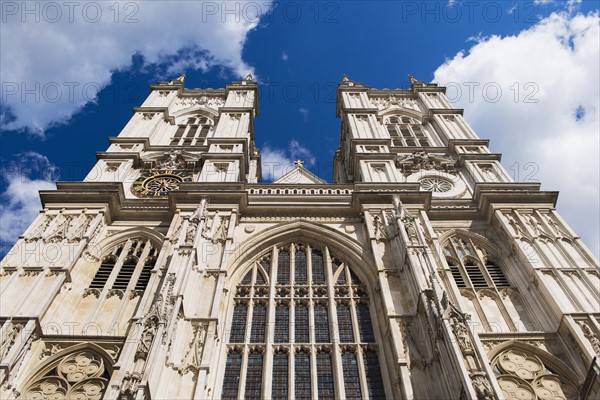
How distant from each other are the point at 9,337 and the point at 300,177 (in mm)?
16980

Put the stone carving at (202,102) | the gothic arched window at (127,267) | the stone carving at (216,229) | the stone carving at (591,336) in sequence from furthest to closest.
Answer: the stone carving at (202,102) < the stone carving at (216,229) < the gothic arched window at (127,267) < the stone carving at (591,336)

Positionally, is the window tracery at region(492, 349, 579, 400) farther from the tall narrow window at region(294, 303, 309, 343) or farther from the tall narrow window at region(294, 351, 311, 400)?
the tall narrow window at region(294, 303, 309, 343)

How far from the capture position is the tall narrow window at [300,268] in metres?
18.4

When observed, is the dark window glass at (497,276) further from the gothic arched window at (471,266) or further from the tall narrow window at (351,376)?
the tall narrow window at (351,376)

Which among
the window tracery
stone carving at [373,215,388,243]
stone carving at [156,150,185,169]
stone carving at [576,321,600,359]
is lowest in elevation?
the window tracery

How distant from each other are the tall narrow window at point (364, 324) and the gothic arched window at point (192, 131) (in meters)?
14.7

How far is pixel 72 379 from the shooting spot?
1418cm

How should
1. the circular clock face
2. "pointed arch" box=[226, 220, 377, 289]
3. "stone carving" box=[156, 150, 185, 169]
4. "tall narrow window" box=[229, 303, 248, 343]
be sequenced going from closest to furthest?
"tall narrow window" box=[229, 303, 248, 343] < "pointed arch" box=[226, 220, 377, 289] < the circular clock face < "stone carving" box=[156, 150, 185, 169]

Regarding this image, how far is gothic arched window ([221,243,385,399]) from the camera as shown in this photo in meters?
14.3

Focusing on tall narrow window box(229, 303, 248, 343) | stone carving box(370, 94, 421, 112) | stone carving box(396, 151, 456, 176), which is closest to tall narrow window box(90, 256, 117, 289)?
tall narrow window box(229, 303, 248, 343)

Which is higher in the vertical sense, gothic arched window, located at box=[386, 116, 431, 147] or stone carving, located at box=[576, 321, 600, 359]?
gothic arched window, located at box=[386, 116, 431, 147]

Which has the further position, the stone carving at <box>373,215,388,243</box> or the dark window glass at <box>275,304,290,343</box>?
the stone carving at <box>373,215,388,243</box>

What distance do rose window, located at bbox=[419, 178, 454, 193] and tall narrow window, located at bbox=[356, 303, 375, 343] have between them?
8642 millimetres

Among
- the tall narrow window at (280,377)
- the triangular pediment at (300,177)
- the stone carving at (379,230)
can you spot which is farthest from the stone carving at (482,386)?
the triangular pediment at (300,177)
